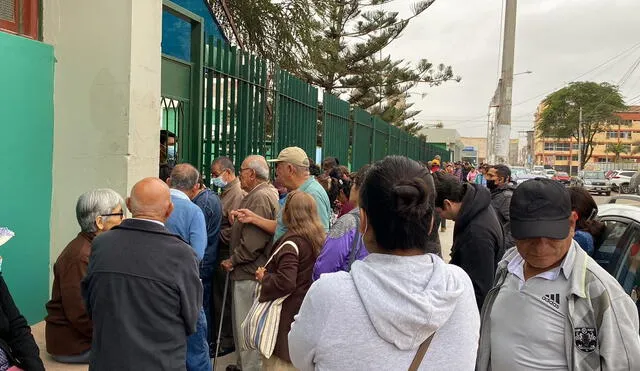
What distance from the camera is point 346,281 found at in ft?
5.28

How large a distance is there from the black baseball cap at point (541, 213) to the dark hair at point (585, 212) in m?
1.93

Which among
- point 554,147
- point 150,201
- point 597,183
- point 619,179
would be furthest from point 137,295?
point 554,147

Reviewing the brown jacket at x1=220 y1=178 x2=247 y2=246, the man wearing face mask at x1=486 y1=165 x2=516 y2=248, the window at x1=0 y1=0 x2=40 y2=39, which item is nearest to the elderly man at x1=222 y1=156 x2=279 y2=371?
the brown jacket at x1=220 y1=178 x2=247 y2=246

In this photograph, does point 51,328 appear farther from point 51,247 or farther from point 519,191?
point 519,191

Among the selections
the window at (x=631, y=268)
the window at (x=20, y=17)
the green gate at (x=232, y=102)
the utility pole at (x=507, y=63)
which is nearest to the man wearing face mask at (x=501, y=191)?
the window at (x=631, y=268)

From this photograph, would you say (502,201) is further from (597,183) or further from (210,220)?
(597,183)

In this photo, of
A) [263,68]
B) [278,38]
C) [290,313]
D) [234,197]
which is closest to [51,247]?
[234,197]

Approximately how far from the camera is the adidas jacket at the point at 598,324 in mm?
1984

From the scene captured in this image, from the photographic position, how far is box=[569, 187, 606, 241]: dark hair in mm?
4074

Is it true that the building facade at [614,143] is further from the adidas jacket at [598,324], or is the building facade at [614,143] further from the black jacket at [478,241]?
the adidas jacket at [598,324]

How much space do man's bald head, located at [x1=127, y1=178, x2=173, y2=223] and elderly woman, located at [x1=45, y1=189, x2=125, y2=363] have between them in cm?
94

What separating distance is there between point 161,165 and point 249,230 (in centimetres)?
183

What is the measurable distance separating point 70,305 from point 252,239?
1.45m

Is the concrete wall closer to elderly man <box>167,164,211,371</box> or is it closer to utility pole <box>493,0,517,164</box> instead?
elderly man <box>167,164,211,371</box>
